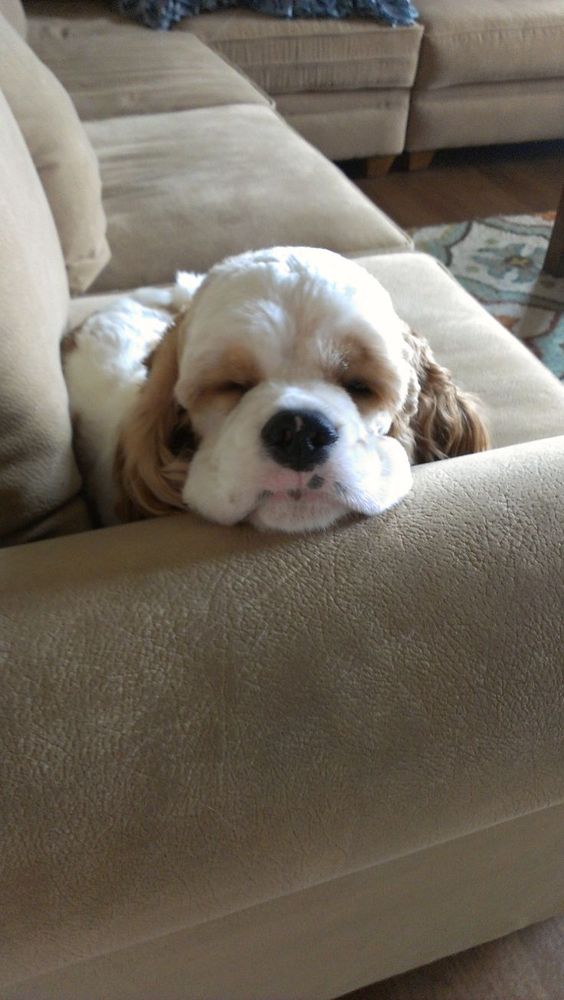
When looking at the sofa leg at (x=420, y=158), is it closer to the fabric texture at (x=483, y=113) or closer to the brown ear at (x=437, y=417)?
the fabric texture at (x=483, y=113)

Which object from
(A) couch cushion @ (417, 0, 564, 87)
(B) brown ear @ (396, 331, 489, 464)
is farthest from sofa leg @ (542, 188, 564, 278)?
(B) brown ear @ (396, 331, 489, 464)

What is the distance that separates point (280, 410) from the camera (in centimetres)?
79

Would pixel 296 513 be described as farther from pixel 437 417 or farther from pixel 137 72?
pixel 137 72

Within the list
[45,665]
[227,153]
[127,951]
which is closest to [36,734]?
[45,665]

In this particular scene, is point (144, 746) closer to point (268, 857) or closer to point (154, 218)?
point (268, 857)

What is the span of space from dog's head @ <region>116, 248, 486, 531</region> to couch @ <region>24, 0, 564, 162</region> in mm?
2309

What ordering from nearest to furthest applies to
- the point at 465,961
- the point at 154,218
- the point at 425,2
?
the point at 465,961, the point at 154,218, the point at 425,2

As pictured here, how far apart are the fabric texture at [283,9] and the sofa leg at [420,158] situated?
490 mm

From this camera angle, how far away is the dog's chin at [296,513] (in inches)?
27.9

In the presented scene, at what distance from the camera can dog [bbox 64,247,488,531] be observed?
2.47 ft

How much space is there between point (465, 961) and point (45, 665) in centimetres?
88

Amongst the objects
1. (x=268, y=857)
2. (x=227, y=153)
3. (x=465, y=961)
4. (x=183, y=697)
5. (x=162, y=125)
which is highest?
(x=162, y=125)

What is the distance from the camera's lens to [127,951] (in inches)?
29.4

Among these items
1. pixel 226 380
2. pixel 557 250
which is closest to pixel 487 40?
pixel 557 250
